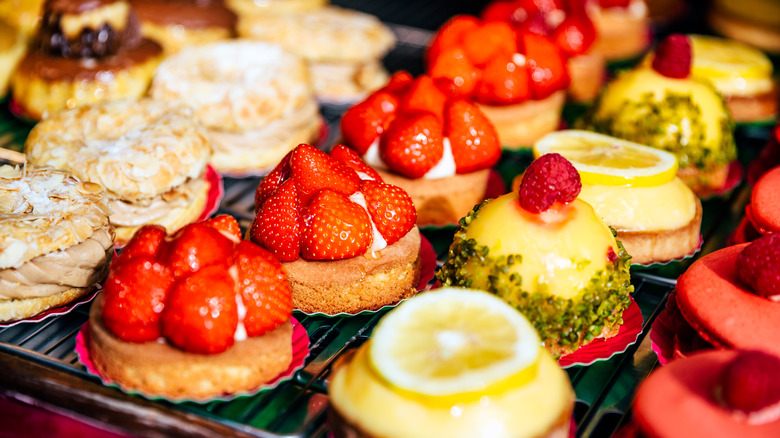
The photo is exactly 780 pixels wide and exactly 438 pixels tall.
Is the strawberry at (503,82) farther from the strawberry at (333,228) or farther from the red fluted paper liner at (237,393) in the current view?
the red fluted paper liner at (237,393)

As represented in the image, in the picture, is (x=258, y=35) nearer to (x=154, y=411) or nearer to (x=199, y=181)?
(x=199, y=181)

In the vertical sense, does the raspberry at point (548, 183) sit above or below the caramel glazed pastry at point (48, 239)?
above

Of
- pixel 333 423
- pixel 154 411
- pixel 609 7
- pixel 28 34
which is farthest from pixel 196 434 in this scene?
pixel 609 7

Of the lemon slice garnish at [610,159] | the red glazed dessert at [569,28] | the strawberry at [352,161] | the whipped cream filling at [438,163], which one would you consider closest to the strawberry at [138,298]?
the strawberry at [352,161]

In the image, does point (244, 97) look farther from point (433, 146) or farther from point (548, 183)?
point (548, 183)

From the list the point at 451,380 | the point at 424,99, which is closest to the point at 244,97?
the point at 424,99

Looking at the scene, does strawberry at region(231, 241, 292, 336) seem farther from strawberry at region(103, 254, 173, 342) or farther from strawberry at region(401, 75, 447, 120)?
strawberry at region(401, 75, 447, 120)
